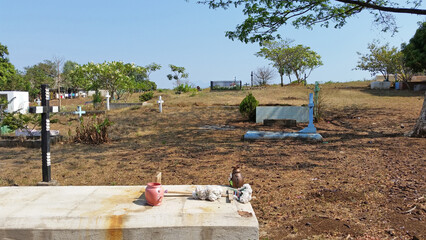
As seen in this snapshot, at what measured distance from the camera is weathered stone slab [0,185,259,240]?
9.07 feet

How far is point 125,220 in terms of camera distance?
2830 millimetres

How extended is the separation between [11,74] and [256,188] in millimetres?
40540

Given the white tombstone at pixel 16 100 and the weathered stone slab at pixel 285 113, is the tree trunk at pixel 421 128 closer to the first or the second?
the weathered stone slab at pixel 285 113

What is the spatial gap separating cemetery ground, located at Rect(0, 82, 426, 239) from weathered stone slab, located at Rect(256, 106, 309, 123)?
1.71 metres

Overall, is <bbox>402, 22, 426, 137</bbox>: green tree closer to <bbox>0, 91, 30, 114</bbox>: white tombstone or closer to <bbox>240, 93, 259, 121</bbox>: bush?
<bbox>240, 93, 259, 121</bbox>: bush

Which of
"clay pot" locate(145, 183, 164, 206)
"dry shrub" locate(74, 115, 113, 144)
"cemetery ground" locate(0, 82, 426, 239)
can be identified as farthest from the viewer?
"dry shrub" locate(74, 115, 113, 144)

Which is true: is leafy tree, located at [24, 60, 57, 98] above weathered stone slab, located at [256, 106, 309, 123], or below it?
above

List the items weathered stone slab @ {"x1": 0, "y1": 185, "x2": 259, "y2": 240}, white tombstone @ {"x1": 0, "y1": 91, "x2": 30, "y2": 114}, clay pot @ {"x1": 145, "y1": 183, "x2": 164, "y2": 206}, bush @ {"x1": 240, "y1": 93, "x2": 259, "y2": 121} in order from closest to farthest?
1. weathered stone slab @ {"x1": 0, "y1": 185, "x2": 259, "y2": 240}
2. clay pot @ {"x1": 145, "y1": 183, "x2": 164, "y2": 206}
3. bush @ {"x1": 240, "y1": 93, "x2": 259, "y2": 121}
4. white tombstone @ {"x1": 0, "y1": 91, "x2": 30, "y2": 114}

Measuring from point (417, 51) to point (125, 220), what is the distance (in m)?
24.0

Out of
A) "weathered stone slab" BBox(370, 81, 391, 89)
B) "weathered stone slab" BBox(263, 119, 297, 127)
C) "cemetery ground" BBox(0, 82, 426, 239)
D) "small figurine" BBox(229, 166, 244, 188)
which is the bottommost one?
"cemetery ground" BBox(0, 82, 426, 239)

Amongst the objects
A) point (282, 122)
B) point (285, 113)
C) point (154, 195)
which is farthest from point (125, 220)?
point (285, 113)

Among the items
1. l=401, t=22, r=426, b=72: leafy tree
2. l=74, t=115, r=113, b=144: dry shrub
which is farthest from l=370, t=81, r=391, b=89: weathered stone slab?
l=74, t=115, r=113, b=144: dry shrub

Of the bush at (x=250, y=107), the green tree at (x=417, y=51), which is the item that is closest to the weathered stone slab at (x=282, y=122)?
the bush at (x=250, y=107)

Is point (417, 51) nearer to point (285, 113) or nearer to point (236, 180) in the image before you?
point (285, 113)
